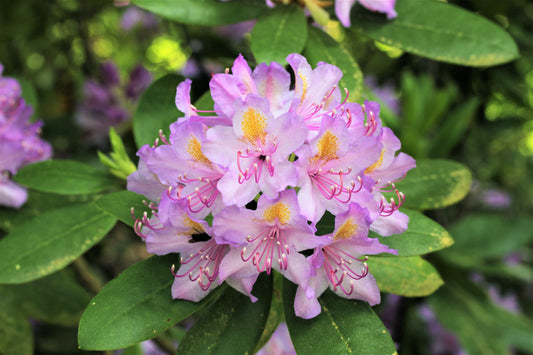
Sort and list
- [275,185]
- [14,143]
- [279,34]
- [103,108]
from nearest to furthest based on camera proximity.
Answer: [275,185], [279,34], [14,143], [103,108]

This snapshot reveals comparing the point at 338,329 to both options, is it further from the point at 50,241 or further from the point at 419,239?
the point at 50,241

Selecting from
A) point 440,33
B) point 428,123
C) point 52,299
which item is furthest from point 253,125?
point 428,123

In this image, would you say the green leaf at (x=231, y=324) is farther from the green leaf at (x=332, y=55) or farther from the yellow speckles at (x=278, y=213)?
the green leaf at (x=332, y=55)

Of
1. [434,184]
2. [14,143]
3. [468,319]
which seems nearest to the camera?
[434,184]

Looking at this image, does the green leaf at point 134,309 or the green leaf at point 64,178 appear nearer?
the green leaf at point 134,309

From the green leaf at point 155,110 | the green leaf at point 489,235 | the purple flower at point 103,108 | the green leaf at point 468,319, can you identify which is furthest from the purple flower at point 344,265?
the purple flower at point 103,108

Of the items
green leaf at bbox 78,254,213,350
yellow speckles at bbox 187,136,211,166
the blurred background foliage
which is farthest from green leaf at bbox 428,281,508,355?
yellow speckles at bbox 187,136,211,166
